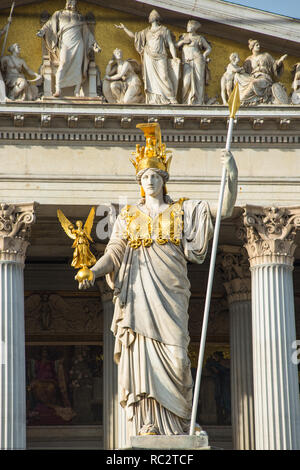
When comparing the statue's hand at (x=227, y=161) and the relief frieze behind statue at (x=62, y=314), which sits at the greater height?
the relief frieze behind statue at (x=62, y=314)

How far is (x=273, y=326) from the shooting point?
29.7 metres

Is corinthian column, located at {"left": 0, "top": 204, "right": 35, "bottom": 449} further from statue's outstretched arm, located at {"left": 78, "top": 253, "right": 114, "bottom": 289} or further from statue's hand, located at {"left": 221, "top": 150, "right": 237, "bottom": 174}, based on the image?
statue's hand, located at {"left": 221, "top": 150, "right": 237, "bottom": 174}

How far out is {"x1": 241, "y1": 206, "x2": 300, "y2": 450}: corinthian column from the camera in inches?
1156

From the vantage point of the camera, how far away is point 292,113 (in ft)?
100

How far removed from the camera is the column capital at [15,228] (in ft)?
97.6

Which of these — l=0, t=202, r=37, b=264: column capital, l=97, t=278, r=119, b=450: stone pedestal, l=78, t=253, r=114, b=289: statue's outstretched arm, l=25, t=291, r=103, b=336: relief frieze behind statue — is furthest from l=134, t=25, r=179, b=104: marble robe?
l=78, t=253, r=114, b=289: statue's outstretched arm

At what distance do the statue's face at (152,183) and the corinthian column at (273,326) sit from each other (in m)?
14.7

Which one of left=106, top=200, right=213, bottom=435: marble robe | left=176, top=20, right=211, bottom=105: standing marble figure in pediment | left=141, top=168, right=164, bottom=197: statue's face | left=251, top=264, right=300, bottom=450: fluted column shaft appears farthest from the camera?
left=176, top=20, right=211, bottom=105: standing marble figure in pediment

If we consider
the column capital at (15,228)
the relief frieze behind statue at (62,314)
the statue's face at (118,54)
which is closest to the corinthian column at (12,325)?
the column capital at (15,228)

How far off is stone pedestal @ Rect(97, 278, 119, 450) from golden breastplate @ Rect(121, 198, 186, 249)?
17.8 m

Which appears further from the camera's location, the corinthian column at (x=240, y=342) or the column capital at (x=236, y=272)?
the column capital at (x=236, y=272)

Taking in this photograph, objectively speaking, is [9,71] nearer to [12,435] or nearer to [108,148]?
[108,148]

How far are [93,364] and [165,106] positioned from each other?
9.03 m

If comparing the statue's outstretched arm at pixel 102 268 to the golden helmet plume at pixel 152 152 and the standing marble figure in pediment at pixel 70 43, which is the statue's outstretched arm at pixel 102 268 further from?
the standing marble figure in pediment at pixel 70 43
